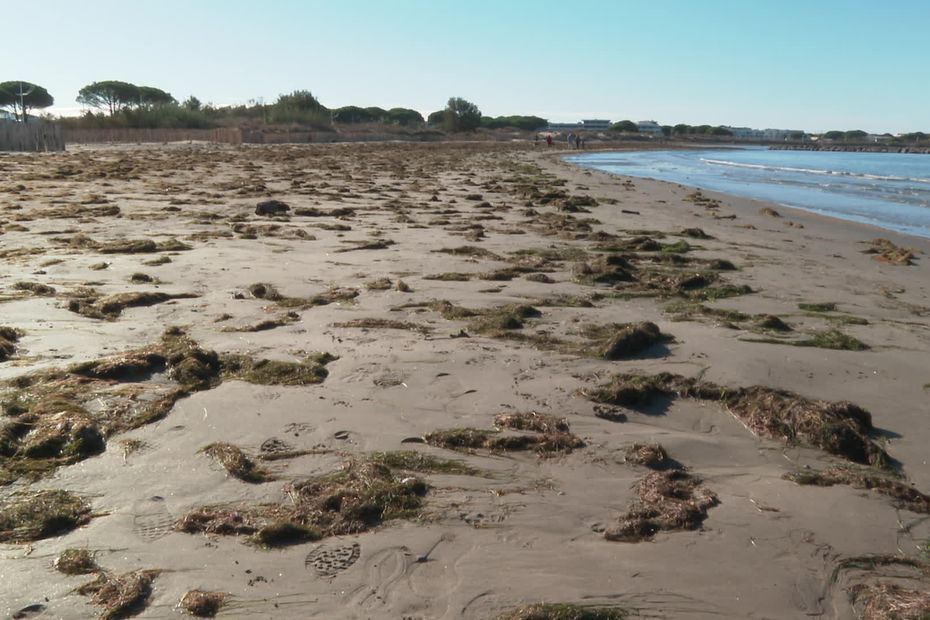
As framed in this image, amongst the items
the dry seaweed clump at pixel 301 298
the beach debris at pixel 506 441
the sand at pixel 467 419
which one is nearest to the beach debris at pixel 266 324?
the sand at pixel 467 419

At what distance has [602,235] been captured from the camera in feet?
34.3

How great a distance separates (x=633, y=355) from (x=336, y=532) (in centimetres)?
280

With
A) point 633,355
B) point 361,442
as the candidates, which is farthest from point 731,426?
point 361,442

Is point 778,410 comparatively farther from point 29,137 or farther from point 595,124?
point 595,124

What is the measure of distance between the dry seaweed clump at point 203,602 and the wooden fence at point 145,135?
55570 millimetres

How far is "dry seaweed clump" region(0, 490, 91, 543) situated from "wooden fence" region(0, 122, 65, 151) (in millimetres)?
39217

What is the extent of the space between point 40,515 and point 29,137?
132 feet

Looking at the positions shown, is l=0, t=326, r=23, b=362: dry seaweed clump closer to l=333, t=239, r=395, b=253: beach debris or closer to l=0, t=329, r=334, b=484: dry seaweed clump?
l=0, t=329, r=334, b=484: dry seaweed clump

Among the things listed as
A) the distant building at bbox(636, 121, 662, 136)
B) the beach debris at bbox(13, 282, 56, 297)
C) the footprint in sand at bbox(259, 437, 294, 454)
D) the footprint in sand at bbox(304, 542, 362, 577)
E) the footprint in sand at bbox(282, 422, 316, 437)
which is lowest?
the footprint in sand at bbox(304, 542, 362, 577)

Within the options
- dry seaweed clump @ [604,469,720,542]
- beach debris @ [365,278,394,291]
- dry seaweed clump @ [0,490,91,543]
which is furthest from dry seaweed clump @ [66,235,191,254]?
dry seaweed clump @ [604,469,720,542]

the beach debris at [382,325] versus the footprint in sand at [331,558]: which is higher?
the beach debris at [382,325]

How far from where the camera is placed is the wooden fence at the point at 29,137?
119 feet

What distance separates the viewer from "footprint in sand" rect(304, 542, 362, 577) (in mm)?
2775

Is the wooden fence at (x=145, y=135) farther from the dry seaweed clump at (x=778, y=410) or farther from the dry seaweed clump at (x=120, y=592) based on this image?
the dry seaweed clump at (x=120, y=592)
